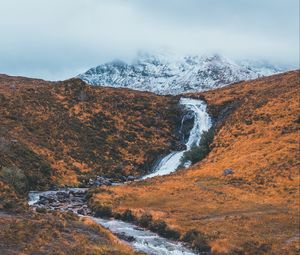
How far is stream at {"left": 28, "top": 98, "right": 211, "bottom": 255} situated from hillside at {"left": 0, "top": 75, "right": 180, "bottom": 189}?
4.29 m

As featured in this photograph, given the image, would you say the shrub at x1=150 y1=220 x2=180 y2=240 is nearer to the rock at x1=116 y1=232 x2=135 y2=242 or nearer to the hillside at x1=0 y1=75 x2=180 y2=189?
the rock at x1=116 y1=232 x2=135 y2=242

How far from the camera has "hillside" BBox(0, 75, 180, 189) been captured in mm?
83562

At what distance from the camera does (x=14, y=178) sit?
66.0m

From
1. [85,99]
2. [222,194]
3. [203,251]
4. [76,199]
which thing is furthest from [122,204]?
[85,99]

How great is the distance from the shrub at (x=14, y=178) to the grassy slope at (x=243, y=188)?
10.4m

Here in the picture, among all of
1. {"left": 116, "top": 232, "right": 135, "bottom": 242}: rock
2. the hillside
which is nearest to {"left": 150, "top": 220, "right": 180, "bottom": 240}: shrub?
{"left": 116, "top": 232, "right": 135, "bottom": 242}: rock

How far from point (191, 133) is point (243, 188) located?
156ft

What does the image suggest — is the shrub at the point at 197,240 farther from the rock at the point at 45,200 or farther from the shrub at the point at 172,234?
the rock at the point at 45,200

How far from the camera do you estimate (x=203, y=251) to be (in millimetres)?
45594

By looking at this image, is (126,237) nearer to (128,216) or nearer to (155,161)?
(128,216)

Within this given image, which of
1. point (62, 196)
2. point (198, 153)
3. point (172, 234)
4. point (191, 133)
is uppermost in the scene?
point (191, 133)

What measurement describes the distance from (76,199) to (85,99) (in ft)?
185

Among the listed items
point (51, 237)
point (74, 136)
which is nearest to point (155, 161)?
point (74, 136)

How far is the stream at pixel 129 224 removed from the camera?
148 ft
